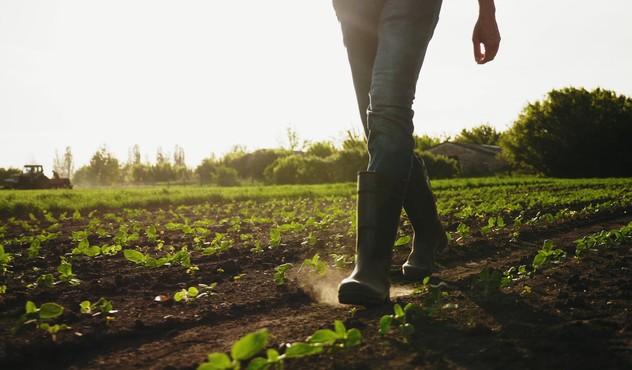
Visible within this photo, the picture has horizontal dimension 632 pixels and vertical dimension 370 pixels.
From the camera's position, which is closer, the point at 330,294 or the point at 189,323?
the point at 189,323

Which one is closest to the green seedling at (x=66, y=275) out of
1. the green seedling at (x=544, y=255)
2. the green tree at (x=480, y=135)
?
the green seedling at (x=544, y=255)

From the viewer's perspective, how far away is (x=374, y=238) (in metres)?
1.91

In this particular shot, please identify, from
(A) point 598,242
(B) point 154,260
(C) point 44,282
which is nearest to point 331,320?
(B) point 154,260

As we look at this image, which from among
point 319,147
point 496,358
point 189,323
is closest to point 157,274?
point 189,323

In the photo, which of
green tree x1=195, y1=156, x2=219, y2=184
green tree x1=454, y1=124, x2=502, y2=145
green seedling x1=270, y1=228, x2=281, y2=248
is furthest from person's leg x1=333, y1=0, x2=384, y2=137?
green tree x1=454, y1=124, x2=502, y2=145

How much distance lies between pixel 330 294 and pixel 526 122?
130 ft

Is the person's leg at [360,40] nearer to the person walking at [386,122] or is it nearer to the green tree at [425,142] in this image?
the person walking at [386,122]

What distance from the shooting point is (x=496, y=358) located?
123cm

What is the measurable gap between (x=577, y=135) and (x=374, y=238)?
38163 mm

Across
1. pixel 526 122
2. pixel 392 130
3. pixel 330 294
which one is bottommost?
pixel 330 294

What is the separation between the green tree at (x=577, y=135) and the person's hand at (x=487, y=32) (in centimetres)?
3639

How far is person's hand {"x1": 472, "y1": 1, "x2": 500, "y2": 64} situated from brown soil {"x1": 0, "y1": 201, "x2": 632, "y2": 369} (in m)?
1.15

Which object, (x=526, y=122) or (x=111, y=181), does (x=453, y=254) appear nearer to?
(x=526, y=122)

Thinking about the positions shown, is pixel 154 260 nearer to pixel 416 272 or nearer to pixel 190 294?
pixel 190 294
